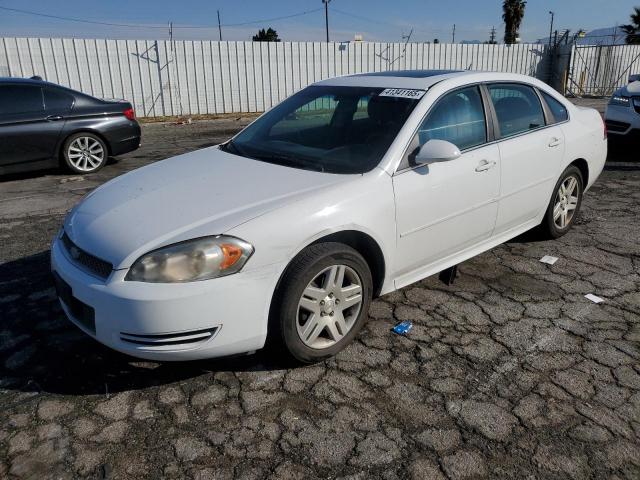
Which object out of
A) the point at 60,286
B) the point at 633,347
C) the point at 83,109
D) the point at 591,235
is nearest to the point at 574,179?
the point at 591,235

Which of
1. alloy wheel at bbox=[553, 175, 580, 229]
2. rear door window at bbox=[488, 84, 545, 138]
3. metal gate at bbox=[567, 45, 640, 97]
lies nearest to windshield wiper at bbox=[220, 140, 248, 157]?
rear door window at bbox=[488, 84, 545, 138]

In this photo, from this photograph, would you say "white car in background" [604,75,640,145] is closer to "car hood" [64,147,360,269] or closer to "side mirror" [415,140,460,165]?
"side mirror" [415,140,460,165]

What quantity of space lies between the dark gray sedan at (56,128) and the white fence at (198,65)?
709 cm

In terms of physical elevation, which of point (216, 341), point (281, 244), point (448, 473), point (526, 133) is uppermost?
point (526, 133)

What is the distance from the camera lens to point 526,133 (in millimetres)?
4121

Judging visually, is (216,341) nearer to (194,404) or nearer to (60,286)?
(194,404)

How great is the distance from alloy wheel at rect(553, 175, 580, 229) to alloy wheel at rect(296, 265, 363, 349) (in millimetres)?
2527

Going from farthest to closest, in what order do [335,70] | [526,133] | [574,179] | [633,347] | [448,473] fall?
[335,70] < [574,179] < [526,133] < [633,347] < [448,473]

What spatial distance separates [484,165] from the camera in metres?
3.64

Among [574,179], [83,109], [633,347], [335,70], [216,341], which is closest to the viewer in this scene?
[216,341]

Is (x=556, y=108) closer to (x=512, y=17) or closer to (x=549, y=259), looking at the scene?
(x=549, y=259)

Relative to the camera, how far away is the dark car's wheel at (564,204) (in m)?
4.58

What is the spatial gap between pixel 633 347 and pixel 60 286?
3.33 metres

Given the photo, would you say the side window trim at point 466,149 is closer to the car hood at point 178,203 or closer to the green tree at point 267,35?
the car hood at point 178,203
